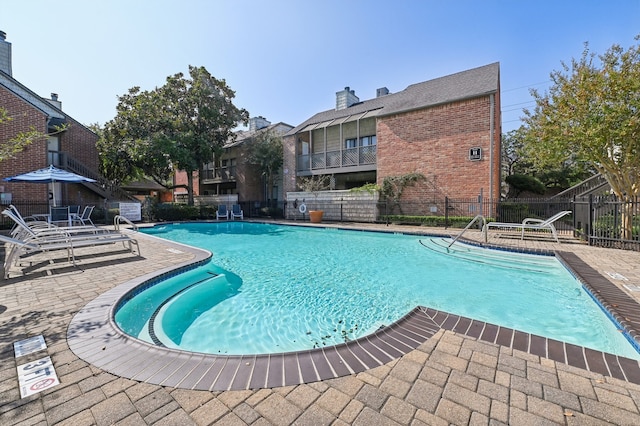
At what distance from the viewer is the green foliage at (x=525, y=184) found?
17.8 m

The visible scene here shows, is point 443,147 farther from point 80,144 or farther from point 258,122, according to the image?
point 80,144

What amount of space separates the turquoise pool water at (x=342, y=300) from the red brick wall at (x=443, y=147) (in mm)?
6908

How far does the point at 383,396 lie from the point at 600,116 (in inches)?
372

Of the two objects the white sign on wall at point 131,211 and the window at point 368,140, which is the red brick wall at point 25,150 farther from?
the window at point 368,140

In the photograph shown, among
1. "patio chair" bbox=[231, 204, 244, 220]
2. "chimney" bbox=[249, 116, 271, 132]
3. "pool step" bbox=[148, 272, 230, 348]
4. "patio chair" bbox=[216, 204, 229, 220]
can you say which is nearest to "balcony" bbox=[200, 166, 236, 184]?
"patio chair" bbox=[231, 204, 244, 220]

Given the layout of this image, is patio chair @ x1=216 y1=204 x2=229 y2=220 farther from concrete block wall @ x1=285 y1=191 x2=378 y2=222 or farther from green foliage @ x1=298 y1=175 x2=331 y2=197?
green foliage @ x1=298 y1=175 x2=331 y2=197

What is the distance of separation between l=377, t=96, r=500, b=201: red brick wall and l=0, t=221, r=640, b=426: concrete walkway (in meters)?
12.4

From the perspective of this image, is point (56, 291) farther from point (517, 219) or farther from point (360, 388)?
point (517, 219)

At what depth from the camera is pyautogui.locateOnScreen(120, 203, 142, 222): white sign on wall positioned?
623 inches

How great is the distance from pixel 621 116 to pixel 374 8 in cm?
763

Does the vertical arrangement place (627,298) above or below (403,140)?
below

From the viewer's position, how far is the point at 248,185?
22719 mm

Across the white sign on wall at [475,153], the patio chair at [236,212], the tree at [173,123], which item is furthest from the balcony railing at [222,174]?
the white sign on wall at [475,153]

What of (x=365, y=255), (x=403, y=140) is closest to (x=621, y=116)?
(x=365, y=255)
